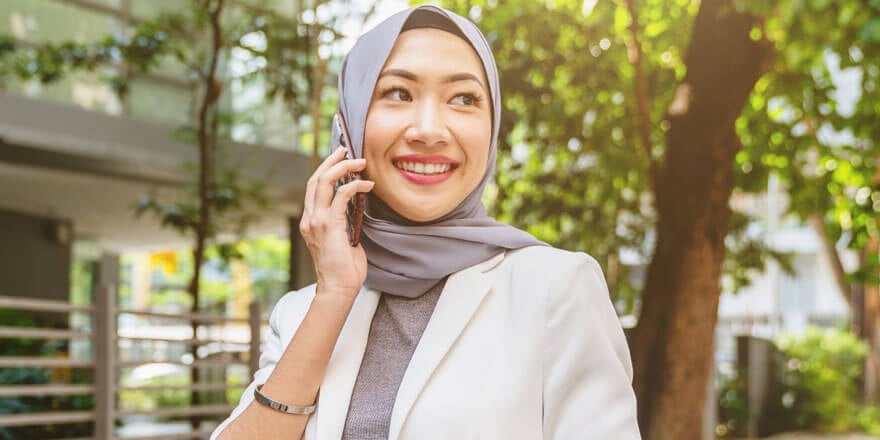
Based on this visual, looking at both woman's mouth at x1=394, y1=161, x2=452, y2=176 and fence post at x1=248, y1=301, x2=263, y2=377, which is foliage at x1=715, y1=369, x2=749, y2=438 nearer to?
fence post at x1=248, y1=301, x2=263, y2=377

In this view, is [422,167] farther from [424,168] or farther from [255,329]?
[255,329]

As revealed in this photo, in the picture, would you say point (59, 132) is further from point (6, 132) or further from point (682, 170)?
point (682, 170)

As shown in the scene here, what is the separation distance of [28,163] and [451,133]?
8999 mm

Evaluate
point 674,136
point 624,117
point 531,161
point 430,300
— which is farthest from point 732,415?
point 430,300

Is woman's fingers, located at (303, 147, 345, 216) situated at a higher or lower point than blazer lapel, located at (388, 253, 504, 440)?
higher

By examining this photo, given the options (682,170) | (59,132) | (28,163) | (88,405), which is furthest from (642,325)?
(28,163)

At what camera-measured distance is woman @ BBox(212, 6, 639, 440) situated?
1.58 m

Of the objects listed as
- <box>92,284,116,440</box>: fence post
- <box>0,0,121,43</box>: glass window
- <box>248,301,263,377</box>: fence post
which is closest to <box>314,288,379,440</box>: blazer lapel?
<box>92,284,116,440</box>: fence post

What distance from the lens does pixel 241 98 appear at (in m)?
12.0

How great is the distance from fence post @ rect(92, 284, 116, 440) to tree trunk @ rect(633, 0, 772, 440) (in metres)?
3.51

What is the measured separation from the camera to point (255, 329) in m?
6.55

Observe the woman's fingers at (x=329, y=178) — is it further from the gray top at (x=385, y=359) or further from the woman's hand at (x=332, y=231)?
the gray top at (x=385, y=359)

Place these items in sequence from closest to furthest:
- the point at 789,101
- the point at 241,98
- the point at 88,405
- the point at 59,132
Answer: the point at 88,405 < the point at 789,101 < the point at 59,132 < the point at 241,98

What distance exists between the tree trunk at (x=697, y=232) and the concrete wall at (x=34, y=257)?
9145 millimetres
